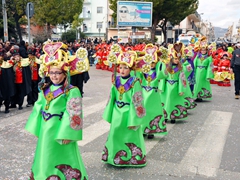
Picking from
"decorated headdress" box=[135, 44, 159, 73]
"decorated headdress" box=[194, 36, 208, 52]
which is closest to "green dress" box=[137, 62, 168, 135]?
"decorated headdress" box=[135, 44, 159, 73]

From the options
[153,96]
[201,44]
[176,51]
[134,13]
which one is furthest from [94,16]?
[153,96]

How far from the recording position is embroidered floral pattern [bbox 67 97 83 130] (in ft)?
10.9

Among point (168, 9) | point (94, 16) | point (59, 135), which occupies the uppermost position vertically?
point (94, 16)

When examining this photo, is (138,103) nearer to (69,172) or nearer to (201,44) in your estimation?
(69,172)

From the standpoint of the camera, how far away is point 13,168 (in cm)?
459

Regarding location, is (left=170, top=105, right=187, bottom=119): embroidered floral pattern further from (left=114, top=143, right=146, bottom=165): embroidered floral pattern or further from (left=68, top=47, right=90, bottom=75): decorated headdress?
(left=68, top=47, right=90, bottom=75): decorated headdress

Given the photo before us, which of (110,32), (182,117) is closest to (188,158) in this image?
(182,117)

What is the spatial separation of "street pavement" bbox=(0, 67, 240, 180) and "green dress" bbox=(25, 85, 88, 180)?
38.9 inches

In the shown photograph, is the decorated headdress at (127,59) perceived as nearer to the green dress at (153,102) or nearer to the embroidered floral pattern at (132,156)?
the embroidered floral pattern at (132,156)

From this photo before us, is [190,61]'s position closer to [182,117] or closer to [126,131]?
[182,117]

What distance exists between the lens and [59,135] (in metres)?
3.26

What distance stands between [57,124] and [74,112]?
24 centimetres

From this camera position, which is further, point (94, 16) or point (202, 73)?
point (94, 16)

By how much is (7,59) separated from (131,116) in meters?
5.11
